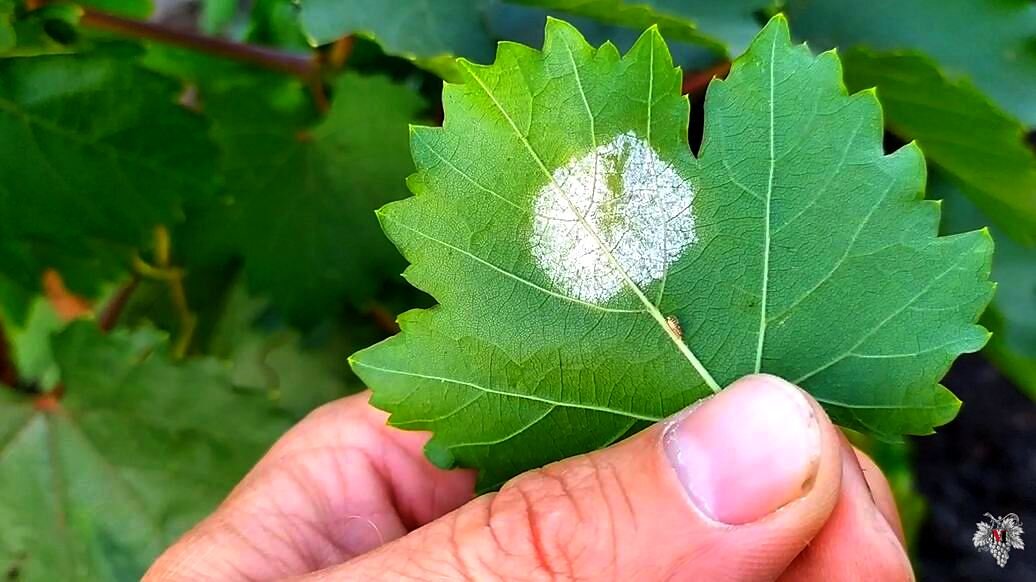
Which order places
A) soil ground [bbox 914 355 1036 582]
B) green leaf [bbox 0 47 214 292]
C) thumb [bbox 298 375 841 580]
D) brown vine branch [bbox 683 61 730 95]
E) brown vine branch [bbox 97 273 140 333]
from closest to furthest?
thumb [bbox 298 375 841 580] → green leaf [bbox 0 47 214 292] → brown vine branch [bbox 683 61 730 95] → brown vine branch [bbox 97 273 140 333] → soil ground [bbox 914 355 1036 582]

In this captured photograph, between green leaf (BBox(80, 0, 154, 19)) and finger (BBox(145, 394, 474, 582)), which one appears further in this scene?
green leaf (BBox(80, 0, 154, 19))

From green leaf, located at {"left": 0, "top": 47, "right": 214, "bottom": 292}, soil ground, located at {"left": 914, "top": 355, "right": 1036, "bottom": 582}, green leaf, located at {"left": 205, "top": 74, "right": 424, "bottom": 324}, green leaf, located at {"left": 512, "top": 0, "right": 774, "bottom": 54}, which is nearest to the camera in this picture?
green leaf, located at {"left": 512, "top": 0, "right": 774, "bottom": 54}

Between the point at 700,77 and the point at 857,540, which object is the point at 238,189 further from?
the point at 857,540

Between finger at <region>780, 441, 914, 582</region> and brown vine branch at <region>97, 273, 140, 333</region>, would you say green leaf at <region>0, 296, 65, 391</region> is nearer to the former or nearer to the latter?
brown vine branch at <region>97, 273, 140, 333</region>

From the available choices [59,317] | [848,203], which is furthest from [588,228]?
[59,317]

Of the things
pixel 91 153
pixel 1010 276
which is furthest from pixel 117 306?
Result: pixel 1010 276

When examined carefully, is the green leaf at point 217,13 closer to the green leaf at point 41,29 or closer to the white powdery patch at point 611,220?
the green leaf at point 41,29

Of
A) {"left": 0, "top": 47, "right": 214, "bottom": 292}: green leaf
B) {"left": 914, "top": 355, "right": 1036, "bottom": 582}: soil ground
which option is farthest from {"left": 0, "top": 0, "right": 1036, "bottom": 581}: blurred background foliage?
{"left": 914, "top": 355, "right": 1036, "bottom": 582}: soil ground

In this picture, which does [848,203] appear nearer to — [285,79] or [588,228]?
[588,228]

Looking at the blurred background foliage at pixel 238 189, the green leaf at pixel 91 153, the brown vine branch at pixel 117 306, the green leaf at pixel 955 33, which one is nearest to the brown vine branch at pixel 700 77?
the blurred background foliage at pixel 238 189
